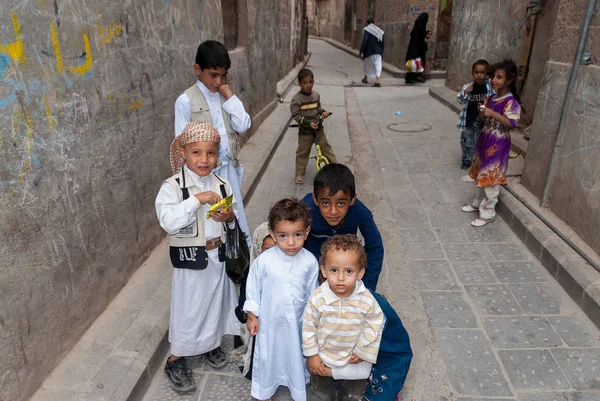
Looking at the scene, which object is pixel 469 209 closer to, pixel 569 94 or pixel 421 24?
pixel 569 94

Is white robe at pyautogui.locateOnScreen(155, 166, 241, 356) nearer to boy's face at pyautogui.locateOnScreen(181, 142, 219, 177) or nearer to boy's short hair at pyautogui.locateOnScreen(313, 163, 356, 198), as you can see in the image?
boy's face at pyautogui.locateOnScreen(181, 142, 219, 177)

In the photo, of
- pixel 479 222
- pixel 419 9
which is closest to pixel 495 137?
pixel 479 222

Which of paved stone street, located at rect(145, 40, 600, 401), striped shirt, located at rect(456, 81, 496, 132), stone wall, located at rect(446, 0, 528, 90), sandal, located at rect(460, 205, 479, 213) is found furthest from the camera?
stone wall, located at rect(446, 0, 528, 90)

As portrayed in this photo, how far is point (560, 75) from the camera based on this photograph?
457cm

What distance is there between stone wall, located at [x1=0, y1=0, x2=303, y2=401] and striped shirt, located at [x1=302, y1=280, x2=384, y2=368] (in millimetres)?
1525

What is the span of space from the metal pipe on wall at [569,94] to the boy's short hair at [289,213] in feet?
10.9

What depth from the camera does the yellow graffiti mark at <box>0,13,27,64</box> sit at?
88.4 inches

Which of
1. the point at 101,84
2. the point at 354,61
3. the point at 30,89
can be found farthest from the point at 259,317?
the point at 354,61

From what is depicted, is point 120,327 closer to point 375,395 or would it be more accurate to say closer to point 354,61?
point 375,395

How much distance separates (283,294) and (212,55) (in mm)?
1729

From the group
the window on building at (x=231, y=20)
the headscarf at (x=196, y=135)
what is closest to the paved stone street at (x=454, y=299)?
the headscarf at (x=196, y=135)

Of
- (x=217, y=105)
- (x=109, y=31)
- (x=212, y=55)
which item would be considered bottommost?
(x=217, y=105)

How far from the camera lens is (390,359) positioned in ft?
7.93

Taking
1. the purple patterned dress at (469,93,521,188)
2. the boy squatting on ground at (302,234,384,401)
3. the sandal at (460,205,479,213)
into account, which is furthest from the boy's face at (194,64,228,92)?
the sandal at (460,205,479,213)
